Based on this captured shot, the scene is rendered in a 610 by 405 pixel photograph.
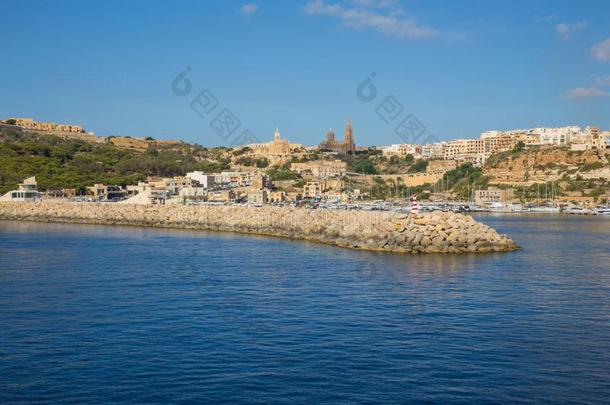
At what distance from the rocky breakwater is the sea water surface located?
10.4 feet

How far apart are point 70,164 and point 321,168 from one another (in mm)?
53256

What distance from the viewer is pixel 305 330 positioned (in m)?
14.9

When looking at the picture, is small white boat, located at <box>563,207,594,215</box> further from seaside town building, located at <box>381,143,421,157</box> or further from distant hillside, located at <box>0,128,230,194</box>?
seaside town building, located at <box>381,143,421,157</box>

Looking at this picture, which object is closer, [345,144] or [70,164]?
[70,164]

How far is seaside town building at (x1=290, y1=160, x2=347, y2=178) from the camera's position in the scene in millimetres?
130625

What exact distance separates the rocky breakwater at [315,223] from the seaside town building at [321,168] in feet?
242

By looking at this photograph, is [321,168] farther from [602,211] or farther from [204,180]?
[602,211]

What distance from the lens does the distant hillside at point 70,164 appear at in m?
77.5

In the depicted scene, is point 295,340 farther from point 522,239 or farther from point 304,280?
point 522,239

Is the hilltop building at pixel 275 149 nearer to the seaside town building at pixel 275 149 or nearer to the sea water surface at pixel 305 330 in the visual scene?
the seaside town building at pixel 275 149

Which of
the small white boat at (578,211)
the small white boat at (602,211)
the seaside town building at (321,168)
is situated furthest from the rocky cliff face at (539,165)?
the seaside town building at (321,168)

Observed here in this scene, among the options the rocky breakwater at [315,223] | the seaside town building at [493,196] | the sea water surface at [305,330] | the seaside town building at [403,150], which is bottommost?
the sea water surface at [305,330]

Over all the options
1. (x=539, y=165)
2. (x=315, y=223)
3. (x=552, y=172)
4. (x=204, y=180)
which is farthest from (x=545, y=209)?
(x=315, y=223)

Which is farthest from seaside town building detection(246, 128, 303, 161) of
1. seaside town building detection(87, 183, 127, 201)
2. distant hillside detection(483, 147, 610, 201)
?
seaside town building detection(87, 183, 127, 201)
